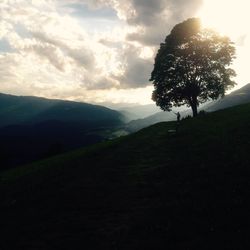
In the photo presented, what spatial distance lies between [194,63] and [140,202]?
158 feet

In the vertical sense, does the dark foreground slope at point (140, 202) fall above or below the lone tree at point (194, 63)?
below

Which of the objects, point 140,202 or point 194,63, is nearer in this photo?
point 140,202

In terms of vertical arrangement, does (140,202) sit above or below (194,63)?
below

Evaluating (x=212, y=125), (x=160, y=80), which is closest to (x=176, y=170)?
(x=212, y=125)

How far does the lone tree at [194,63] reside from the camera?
209 feet

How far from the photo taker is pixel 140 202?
2030 centimetres

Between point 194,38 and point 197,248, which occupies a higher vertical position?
point 194,38

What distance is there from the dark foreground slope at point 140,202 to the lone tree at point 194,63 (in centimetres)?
3016

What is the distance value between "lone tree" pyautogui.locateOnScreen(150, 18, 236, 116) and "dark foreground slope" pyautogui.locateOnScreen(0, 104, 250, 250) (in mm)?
30161

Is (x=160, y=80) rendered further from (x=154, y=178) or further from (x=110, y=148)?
(x=154, y=178)

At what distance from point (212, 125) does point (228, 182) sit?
988 inches

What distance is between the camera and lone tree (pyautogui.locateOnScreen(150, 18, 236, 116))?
6384 cm

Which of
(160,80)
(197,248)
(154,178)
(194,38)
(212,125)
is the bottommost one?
(197,248)

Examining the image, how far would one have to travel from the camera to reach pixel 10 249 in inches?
623
